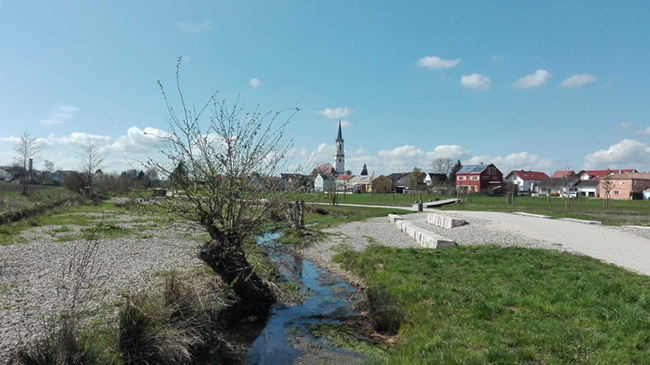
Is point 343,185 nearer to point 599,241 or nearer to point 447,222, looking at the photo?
point 447,222

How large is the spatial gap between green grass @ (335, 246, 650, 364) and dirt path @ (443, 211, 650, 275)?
36.0 inches

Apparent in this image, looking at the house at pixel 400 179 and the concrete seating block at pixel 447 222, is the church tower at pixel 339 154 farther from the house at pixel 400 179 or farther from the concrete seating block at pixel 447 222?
the concrete seating block at pixel 447 222

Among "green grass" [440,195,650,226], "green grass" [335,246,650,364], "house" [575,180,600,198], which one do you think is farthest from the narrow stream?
"house" [575,180,600,198]

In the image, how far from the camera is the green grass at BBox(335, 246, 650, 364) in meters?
5.36

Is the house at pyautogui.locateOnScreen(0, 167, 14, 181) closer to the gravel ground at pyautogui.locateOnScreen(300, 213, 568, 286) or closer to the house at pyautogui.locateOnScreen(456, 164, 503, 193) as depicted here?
the gravel ground at pyautogui.locateOnScreen(300, 213, 568, 286)

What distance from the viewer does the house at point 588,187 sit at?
281ft

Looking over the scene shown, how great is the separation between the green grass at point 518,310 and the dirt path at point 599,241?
91 cm

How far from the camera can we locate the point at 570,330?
230 inches

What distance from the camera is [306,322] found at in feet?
26.9

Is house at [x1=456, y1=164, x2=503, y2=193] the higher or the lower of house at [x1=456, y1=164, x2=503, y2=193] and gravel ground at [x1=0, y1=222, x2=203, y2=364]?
the higher

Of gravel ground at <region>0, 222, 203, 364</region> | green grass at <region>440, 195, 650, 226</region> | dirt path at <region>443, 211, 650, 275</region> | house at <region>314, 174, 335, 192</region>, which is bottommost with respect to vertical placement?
gravel ground at <region>0, 222, 203, 364</region>

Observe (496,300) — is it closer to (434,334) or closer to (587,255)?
(434,334)

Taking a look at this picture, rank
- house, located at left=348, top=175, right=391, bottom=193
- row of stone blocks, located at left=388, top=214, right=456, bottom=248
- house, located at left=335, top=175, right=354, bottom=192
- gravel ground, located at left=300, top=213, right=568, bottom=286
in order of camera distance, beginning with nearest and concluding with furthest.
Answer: row of stone blocks, located at left=388, top=214, right=456, bottom=248 < gravel ground, located at left=300, top=213, right=568, bottom=286 < house, located at left=335, top=175, right=354, bottom=192 < house, located at left=348, top=175, right=391, bottom=193

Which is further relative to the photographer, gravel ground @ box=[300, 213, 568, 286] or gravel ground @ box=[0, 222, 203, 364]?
gravel ground @ box=[300, 213, 568, 286]
